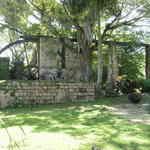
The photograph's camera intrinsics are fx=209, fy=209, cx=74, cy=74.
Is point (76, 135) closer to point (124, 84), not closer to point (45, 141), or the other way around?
point (45, 141)

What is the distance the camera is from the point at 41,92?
9.05 meters

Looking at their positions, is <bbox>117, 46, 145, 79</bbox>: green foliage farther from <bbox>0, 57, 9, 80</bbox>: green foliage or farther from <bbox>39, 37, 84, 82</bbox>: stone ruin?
<bbox>0, 57, 9, 80</bbox>: green foliage

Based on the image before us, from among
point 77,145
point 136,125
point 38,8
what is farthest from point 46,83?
point 77,145

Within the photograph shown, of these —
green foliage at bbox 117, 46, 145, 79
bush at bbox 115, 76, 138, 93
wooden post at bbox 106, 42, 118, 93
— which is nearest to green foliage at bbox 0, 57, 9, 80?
wooden post at bbox 106, 42, 118, 93

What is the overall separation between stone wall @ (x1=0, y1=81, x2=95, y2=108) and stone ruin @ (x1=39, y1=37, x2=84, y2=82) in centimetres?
310

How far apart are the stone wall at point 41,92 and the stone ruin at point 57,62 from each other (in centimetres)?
310

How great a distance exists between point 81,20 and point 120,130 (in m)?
7.26

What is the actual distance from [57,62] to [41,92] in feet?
15.1

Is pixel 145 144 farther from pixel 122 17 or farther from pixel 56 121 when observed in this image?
pixel 122 17

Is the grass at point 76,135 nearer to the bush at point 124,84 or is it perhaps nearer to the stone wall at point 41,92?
the stone wall at point 41,92

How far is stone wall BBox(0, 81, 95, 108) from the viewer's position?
Result: 27.7ft

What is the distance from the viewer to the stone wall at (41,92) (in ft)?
27.7

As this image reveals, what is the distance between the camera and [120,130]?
4.47 metres

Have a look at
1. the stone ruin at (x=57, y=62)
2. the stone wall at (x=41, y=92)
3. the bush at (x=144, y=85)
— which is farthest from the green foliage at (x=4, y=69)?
the bush at (x=144, y=85)
